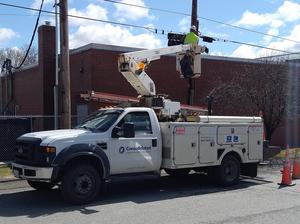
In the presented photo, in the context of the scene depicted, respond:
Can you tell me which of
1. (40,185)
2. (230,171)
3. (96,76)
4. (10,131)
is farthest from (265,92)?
(40,185)

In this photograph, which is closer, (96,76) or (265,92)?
(265,92)

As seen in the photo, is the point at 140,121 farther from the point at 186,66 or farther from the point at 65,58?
the point at 65,58

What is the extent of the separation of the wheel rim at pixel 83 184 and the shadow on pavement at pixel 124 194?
1.07 ft

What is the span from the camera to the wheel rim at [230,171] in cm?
1287

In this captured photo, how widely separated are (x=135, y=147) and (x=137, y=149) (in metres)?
0.07

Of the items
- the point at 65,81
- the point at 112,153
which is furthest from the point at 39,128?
the point at 112,153

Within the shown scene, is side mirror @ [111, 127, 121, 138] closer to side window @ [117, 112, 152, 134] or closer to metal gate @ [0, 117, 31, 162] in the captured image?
side window @ [117, 112, 152, 134]

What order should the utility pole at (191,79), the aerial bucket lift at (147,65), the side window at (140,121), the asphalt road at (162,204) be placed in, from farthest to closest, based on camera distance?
the utility pole at (191,79) → the aerial bucket lift at (147,65) → the side window at (140,121) → the asphalt road at (162,204)

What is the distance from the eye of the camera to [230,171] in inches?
512

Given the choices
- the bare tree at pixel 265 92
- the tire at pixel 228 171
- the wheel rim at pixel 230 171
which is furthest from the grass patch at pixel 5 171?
the bare tree at pixel 265 92

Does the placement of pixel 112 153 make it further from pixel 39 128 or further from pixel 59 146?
pixel 39 128

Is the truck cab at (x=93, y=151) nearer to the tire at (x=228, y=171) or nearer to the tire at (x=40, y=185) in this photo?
the tire at (x=40, y=185)

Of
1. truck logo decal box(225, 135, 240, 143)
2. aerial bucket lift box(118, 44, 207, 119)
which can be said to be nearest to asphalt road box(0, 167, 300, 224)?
truck logo decal box(225, 135, 240, 143)

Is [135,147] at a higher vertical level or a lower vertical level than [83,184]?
higher
